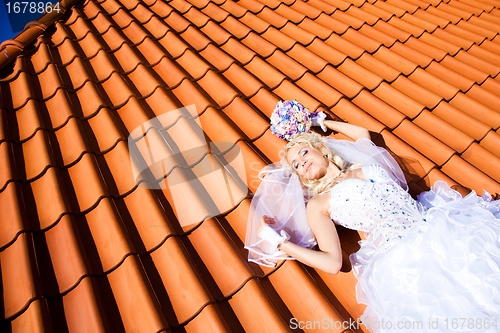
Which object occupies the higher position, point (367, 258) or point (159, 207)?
point (159, 207)

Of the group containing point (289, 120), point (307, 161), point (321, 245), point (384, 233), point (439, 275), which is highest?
point (289, 120)

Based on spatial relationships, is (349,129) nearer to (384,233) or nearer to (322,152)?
(322,152)

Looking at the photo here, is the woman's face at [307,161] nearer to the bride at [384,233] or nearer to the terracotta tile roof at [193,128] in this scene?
the bride at [384,233]

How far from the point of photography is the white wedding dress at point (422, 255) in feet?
4.73

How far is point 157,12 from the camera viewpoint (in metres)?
3.90

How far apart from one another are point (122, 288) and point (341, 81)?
230cm

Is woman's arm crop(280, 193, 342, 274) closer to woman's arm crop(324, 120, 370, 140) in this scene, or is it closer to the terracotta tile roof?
the terracotta tile roof

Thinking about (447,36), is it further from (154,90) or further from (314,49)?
(154,90)

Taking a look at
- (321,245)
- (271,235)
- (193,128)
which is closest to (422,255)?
(321,245)

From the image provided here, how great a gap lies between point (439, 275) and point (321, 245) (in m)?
0.56

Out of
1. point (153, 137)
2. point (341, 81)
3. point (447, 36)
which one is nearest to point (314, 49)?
point (341, 81)

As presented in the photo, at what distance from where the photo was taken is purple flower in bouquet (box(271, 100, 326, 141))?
7.27 ft

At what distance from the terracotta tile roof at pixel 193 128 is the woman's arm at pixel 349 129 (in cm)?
21

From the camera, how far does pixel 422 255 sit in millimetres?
1637
